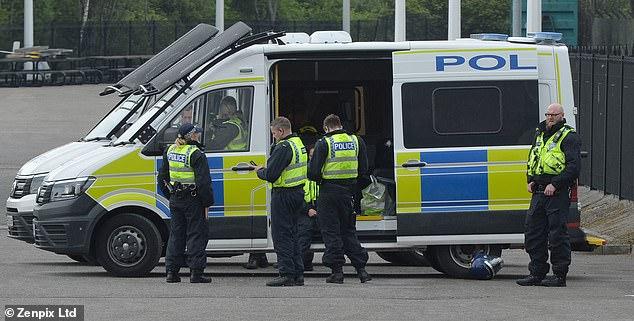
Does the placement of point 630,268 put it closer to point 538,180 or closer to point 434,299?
point 538,180

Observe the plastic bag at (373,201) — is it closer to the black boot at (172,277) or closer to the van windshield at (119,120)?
the black boot at (172,277)

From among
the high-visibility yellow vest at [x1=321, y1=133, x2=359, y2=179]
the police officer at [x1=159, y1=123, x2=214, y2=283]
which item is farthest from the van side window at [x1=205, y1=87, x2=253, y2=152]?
the high-visibility yellow vest at [x1=321, y1=133, x2=359, y2=179]

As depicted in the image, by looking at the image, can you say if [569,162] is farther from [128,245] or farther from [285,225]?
[128,245]

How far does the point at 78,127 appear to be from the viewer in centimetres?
3931

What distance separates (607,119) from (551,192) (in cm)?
847

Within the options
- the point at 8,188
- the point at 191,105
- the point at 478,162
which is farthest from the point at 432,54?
the point at 8,188

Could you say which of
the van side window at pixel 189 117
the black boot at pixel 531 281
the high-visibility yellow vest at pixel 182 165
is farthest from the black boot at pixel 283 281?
the black boot at pixel 531 281

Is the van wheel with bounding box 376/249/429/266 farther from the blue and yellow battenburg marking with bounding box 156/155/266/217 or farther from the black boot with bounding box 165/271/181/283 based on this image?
the black boot with bounding box 165/271/181/283

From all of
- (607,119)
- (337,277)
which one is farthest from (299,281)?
(607,119)

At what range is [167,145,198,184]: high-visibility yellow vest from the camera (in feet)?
47.4

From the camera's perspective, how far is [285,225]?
14328mm

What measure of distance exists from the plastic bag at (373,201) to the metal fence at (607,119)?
20.6 feet

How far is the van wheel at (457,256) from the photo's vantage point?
15.4 m

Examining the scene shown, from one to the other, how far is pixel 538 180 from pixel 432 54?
1.71 metres
